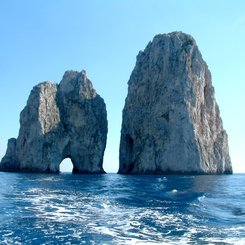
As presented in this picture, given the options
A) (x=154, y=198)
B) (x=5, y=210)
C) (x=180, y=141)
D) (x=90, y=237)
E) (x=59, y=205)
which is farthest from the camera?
(x=180, y=141)

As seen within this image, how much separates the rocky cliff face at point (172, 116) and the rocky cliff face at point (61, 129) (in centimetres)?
822

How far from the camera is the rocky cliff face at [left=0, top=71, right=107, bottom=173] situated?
93375 millimetres

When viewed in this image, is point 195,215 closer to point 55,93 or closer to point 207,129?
point 207,129

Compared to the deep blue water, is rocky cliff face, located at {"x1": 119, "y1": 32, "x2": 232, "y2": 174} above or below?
above

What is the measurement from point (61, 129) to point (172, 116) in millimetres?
28852

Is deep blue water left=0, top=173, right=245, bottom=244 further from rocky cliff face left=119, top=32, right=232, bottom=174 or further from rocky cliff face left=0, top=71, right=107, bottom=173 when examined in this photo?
rocky cliff face left=0, top=71, right=107, bottom=173

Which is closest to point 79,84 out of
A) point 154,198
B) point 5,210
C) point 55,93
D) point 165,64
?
point 55,93

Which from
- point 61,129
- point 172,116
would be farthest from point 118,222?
point 61,129

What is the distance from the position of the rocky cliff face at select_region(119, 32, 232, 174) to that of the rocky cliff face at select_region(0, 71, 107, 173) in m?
8.22

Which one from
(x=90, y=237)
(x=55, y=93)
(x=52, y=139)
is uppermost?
(x=55, y=93)

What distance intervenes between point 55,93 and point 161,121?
3111 centimetres

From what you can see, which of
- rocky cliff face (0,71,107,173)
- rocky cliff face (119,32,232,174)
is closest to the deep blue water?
rocky cliff face (119,32,232,174)

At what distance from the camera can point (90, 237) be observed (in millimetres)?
15773

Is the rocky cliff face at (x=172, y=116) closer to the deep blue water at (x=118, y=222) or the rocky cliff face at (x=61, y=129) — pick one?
the rocky cliff face at (x=61, y=129)
